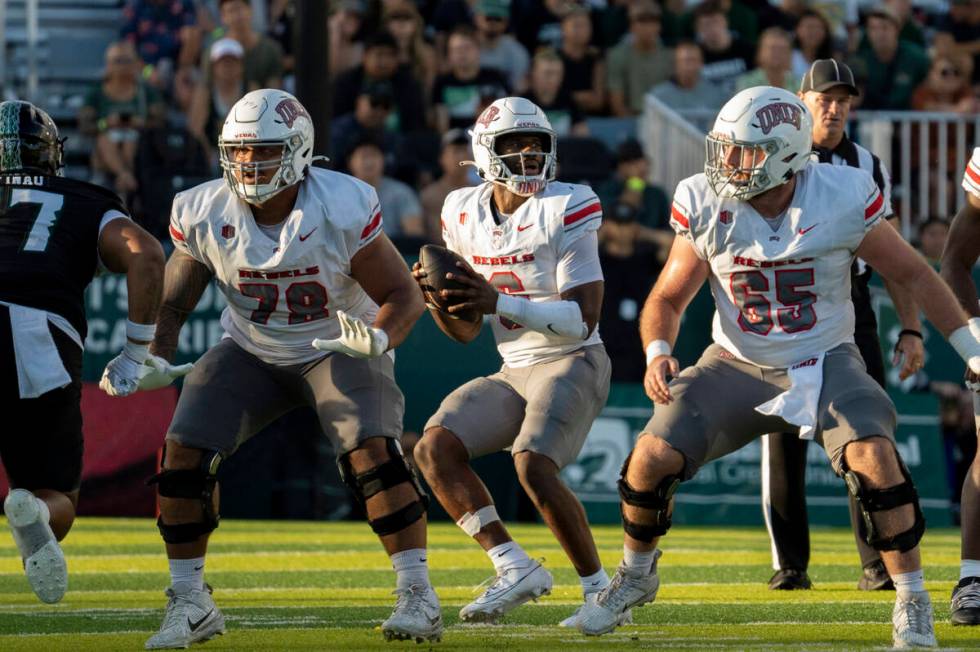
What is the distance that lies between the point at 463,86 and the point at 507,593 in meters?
7.28

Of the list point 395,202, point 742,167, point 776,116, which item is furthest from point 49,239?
point 395,202

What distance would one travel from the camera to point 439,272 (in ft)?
17.5

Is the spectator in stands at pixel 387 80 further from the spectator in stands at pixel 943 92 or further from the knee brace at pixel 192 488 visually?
the knee brace at pixel 192 488

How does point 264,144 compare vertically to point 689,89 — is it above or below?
above

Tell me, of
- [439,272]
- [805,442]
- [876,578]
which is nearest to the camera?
[439,272]

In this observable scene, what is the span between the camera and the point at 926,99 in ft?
42.7

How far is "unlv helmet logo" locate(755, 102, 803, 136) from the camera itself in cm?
533

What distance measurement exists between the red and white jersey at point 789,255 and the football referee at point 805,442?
1328 millimetres

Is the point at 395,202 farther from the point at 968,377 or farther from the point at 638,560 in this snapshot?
the point at 968,377

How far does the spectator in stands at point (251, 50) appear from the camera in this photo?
12273mm

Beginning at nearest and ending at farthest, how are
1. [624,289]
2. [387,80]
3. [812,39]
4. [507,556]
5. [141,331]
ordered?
1. [141,331]
2. [507,556]
3. [624,289]
4. [387,80]
5. [812,39]

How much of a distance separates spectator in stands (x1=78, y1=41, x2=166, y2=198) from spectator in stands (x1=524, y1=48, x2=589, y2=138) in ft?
8.60

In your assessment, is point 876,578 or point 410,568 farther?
point 876,578

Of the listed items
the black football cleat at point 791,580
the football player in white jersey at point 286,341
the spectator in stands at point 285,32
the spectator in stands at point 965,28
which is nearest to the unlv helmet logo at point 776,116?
the football player in white jersey at point 286,341
